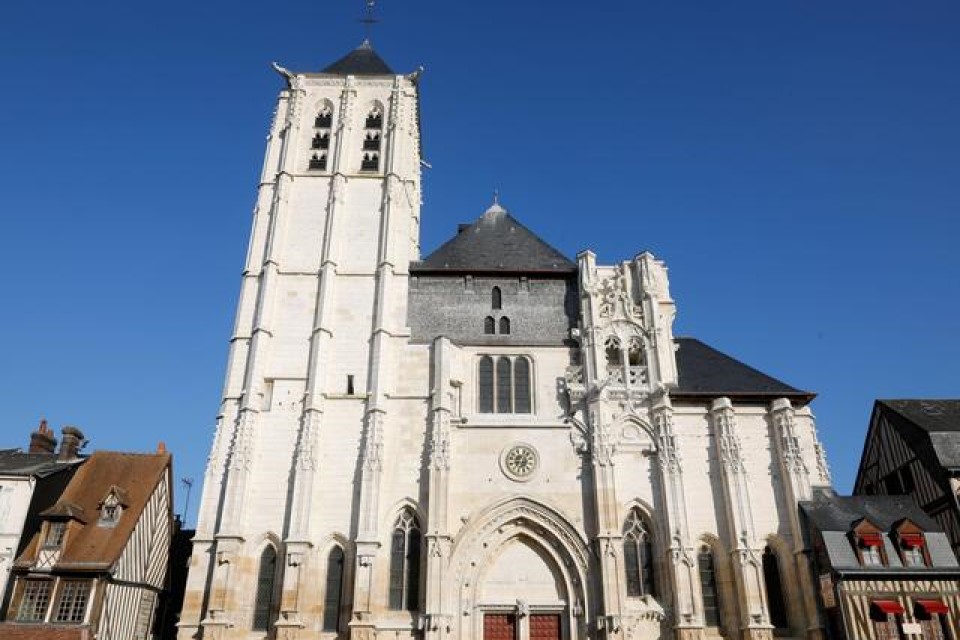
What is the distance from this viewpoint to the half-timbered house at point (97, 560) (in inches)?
696

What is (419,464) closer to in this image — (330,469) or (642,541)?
(330,469)

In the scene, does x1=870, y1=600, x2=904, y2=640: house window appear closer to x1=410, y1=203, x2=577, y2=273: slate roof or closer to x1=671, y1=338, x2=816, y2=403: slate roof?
x1=671, y1=338, x2=816, y2=403: slate roof

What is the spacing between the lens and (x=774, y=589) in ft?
61.7

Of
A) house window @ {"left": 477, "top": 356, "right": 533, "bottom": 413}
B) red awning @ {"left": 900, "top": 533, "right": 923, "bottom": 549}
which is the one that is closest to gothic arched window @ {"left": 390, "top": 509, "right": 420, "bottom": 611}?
house window @ {"left": 477, "top": 356, "right": 533, "bottom": 413}

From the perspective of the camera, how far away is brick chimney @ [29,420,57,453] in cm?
2273

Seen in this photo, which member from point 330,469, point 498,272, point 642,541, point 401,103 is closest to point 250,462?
point 330,469

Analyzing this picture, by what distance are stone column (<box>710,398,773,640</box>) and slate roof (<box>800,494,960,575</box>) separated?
5.44ft

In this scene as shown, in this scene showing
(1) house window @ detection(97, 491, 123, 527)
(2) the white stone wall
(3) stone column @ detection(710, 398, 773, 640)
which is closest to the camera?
(3) stone column @ detection(710, 398, 773, 640)

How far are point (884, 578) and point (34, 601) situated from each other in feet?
72.0

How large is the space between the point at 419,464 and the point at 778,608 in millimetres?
10685

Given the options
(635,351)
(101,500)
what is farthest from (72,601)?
(635,351)

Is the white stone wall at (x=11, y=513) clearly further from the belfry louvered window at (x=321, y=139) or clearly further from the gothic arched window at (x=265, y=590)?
the belfry louvered window at (x=321, y=139)

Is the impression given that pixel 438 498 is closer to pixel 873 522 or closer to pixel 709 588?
pixel 709 588

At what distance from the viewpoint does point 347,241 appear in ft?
78.8
